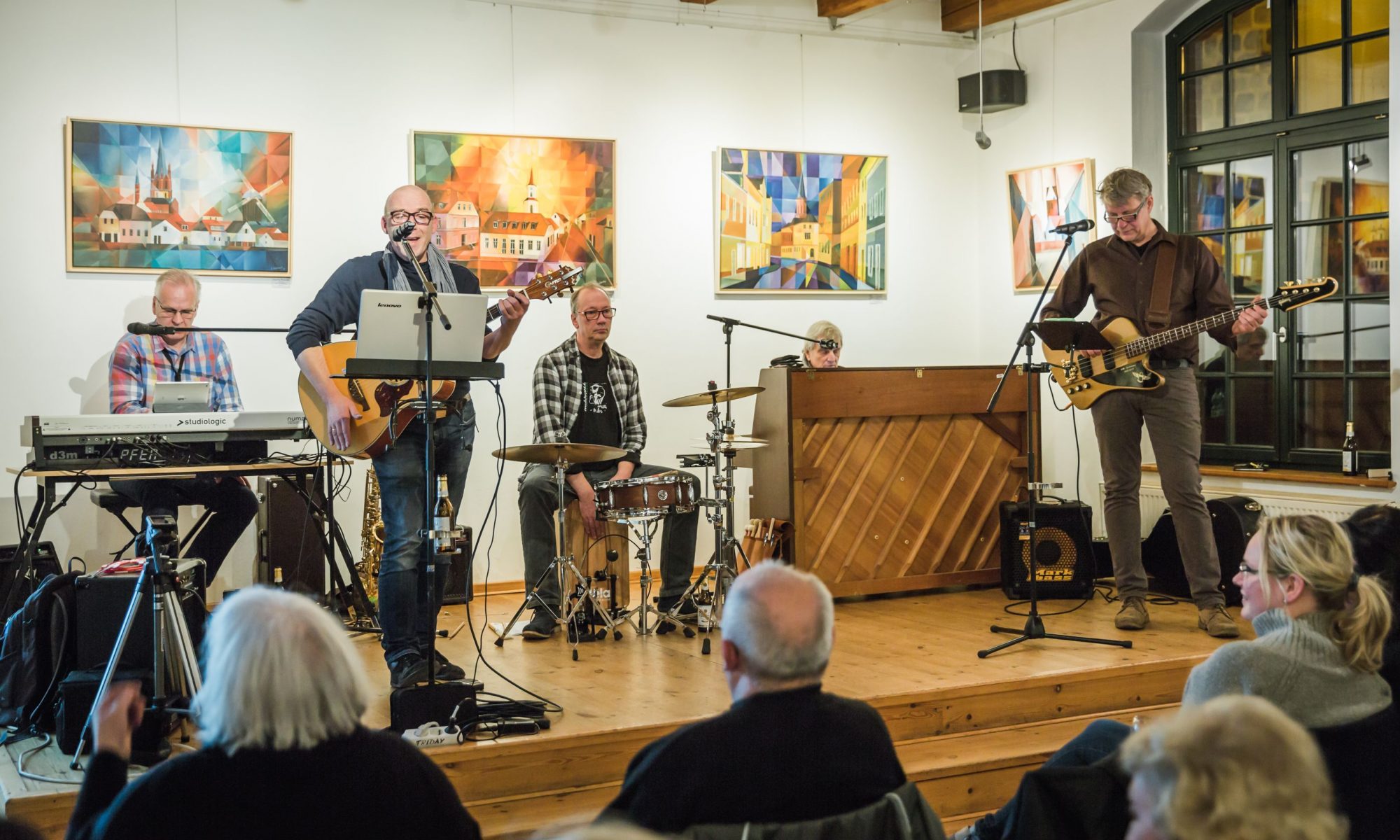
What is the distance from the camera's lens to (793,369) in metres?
6.05

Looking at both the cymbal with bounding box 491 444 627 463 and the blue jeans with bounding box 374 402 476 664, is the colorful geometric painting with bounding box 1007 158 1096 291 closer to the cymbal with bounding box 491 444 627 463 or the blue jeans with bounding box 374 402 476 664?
the cymbal with bounding box 491 444 627 463

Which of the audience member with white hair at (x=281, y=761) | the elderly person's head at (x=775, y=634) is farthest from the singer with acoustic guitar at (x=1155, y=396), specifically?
the audience member with white hair at (x=281, y=761)

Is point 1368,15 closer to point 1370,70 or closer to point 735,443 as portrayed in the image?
point 1370,70

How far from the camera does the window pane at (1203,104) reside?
6.77 meters

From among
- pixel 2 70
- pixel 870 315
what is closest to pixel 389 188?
pixel 2 70

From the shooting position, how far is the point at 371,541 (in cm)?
614

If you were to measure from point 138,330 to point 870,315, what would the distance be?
441 centimetres

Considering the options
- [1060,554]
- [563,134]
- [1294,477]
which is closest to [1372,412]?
[1294,477]

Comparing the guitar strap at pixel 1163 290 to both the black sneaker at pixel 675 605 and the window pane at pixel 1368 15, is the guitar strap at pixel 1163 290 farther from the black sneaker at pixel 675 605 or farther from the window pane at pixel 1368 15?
the black sneaker at pixel 675 605

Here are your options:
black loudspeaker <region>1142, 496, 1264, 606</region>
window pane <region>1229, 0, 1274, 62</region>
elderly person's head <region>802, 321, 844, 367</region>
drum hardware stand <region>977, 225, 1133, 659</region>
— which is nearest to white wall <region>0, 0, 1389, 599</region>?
window pane <region>1229, 0, 1274, 62</region>

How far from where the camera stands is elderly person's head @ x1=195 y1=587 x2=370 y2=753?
1.83m

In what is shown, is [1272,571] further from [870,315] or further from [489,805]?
[870,315]

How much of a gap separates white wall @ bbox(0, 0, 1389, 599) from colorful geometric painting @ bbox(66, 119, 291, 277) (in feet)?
0.24

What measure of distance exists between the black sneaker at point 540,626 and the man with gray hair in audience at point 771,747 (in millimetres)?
3394
